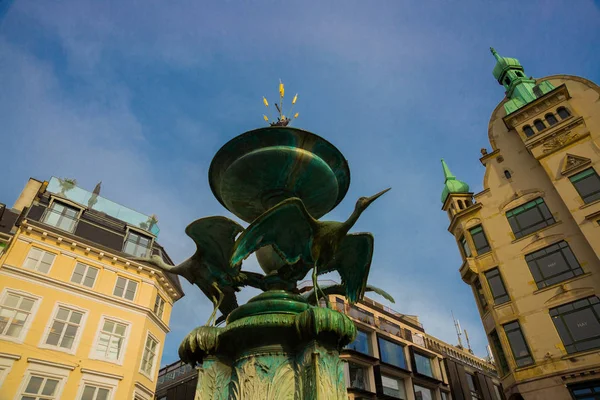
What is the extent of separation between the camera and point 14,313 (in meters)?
18.4

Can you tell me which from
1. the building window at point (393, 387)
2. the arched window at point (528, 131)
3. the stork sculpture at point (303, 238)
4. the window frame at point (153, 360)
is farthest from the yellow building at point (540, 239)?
the window frame at point (153, 360)

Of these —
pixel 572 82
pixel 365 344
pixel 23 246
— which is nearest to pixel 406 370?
pixel 365 344

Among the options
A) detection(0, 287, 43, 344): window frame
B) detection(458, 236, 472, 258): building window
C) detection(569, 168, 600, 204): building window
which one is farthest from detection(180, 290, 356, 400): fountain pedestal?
detection(458, 236, 472, 258): building window

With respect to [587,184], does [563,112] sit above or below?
above

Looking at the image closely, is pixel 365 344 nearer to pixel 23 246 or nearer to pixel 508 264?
pixel 508 264

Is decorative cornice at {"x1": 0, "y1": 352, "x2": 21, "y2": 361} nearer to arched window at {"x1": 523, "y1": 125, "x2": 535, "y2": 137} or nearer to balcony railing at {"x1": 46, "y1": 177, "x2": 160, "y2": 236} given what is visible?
balcony railing at {"x1": 46, "y1": 177, "x2": 160, "y2": 236}

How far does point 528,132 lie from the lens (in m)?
24.3

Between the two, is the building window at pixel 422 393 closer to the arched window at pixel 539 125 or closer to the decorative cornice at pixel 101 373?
the arched window at pixel 539 125

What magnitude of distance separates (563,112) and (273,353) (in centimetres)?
2644

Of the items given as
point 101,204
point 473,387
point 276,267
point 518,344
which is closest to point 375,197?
point 276,267

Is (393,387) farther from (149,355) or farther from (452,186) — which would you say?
(149,355)

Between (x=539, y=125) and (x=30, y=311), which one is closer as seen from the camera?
(x=30, y=311)

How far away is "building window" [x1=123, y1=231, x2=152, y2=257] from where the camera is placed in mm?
24734

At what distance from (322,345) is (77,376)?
63.4 ft
